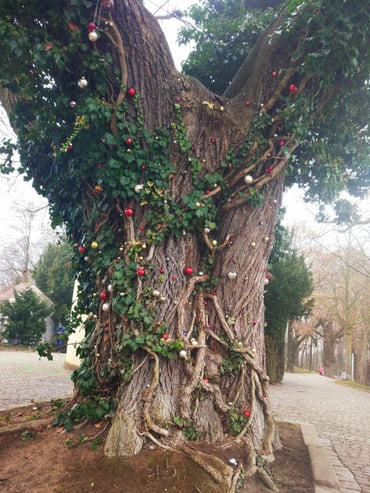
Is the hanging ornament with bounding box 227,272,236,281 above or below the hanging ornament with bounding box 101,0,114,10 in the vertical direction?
below

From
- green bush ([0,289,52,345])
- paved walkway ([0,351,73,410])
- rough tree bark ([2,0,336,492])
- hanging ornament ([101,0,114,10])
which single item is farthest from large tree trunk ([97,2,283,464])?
green bush ([0,289,52,345])

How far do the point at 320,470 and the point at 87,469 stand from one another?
2083 millimetres

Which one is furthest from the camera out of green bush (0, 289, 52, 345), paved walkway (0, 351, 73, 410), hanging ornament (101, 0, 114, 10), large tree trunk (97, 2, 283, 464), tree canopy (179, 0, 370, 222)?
green bush (0, 289, 52, 345)

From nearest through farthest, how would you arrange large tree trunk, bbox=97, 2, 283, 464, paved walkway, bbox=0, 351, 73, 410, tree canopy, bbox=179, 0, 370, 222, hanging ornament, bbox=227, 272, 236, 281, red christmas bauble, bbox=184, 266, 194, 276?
large tree trunk, bbox=97, 2, 283, 464 → tree canopy, bbox=179, 0, 370, 222 → red christmas bauble, bbox=184, 266, 194, 276 → hanging ornament, bbox=227, 272, 236, 281 → paved walkway, bbox=0, 351, 73, 410

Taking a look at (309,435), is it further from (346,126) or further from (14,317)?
(14,317)

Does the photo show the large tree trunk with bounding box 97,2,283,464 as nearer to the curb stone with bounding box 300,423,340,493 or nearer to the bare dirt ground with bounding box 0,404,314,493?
the bare dirt ground with bounding box 0,404,314,493

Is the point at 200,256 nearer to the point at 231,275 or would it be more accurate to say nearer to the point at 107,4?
the point at 231,275

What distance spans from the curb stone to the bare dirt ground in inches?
3.0

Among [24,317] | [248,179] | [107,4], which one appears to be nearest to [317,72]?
[248,179]

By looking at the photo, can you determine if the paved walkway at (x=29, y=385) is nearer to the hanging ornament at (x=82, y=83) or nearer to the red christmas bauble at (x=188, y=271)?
the red christmas bauble at (x=188, y=271)

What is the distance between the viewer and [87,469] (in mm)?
2363

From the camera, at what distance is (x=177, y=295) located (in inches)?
124

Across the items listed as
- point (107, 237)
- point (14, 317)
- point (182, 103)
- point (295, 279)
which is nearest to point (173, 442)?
point (107, 237)

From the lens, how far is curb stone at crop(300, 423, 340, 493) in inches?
108
